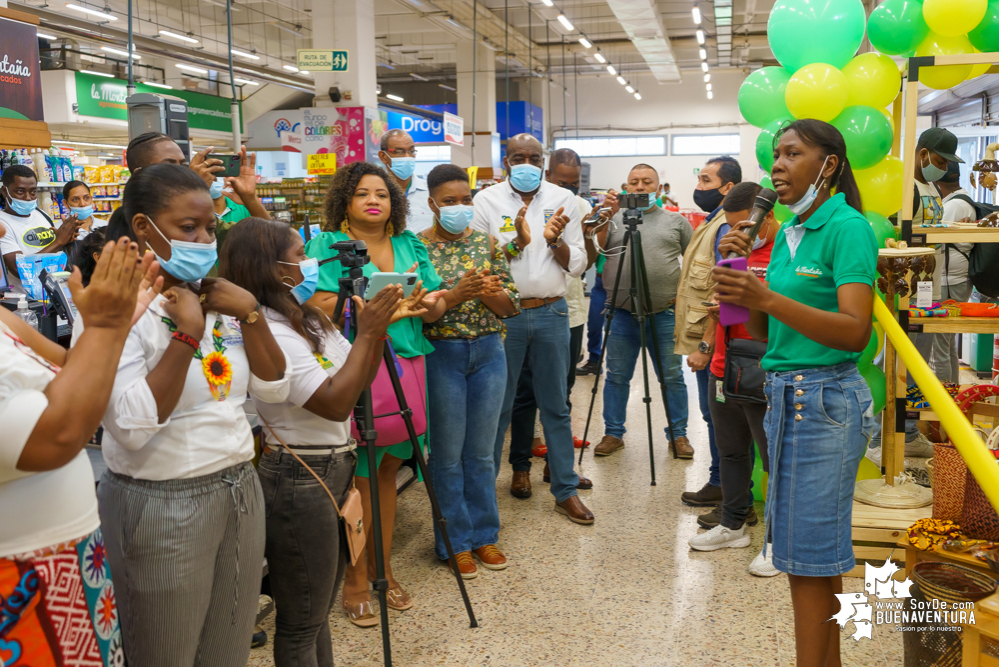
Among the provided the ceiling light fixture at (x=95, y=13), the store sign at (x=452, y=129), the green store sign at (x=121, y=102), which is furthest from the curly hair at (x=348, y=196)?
the ceiling light fixture at (x=95, y=13)

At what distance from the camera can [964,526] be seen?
8.02 feet

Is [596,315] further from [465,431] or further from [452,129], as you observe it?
[452,129]

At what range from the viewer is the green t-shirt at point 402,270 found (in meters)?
2.53

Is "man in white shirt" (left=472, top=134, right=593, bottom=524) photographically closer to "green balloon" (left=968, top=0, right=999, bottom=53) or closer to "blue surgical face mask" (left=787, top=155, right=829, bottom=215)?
"blue surgical face mask" (left=787, top=155, right=829, bottom=215)

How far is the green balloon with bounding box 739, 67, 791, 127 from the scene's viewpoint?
3586mm

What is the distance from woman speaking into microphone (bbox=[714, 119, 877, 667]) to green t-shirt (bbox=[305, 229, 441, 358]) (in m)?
1.20

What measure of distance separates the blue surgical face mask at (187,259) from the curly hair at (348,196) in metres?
1.16

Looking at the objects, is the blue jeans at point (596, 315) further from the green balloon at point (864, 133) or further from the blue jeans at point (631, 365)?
the green balloon at point (864, 133)

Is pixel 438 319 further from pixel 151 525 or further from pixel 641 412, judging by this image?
pixel 641 412

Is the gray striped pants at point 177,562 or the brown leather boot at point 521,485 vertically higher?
the gray striped pants at point 177,562

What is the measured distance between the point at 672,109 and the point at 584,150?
270 centimetres

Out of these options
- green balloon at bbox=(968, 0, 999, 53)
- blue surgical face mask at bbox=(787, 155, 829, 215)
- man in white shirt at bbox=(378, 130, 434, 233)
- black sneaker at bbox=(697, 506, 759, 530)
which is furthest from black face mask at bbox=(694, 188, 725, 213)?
blue surgical face mask at bbox=(787, 155, 829, 215)

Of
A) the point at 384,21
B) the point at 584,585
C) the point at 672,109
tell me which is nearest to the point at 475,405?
the point at 584,585

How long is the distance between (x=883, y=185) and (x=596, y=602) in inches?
85.5
